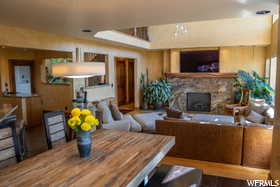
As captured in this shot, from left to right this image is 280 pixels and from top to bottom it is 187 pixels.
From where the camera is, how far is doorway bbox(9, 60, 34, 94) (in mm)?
7061

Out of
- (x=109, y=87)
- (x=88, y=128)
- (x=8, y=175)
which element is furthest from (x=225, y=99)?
(x=8, y=175)

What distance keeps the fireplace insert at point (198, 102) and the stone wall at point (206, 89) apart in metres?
0.14

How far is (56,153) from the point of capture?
87.1 inches

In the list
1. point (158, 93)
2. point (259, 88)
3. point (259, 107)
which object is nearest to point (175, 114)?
point (259, 107)

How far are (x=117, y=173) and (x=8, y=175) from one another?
89cm

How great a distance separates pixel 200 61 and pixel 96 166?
24.0 ft

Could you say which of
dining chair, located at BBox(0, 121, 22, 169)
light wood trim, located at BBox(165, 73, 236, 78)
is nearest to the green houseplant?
light wood trim, located at BBox(165, 73, 236, 78)

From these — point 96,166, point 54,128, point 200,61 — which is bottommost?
point 96,166

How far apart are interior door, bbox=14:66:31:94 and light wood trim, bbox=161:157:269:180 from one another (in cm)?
578

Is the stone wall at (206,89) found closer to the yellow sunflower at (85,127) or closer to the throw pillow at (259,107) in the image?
the throw pillow at (259,107)

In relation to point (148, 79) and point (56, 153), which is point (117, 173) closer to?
point (56, 153)

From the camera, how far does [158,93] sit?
28.2 ft

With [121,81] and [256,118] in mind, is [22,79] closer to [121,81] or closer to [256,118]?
[121,81]

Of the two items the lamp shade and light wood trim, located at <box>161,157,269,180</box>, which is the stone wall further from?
the lamp shade
